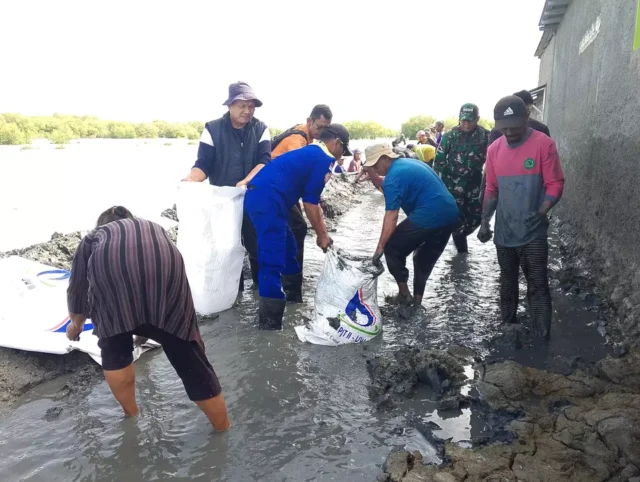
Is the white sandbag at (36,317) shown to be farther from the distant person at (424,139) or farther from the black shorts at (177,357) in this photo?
the distant person at (424,139)

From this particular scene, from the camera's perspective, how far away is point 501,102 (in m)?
3.50

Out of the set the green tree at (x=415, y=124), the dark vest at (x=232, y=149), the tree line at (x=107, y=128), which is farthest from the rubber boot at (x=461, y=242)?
the green tree at (x=415, y=124)

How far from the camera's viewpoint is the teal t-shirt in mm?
4051

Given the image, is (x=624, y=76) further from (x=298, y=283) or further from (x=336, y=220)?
(x=336, y=220)

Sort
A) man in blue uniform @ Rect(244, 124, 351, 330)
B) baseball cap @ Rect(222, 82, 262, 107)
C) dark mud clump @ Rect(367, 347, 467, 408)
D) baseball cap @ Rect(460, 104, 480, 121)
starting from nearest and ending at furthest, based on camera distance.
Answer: dark mud clump @ Rect(367, 347, 467, 408) → man in blue uniform @ Rect(244, 124, 351, 330) → baseball cap @ Rect(222, 82, 262, 107) → baseball cap @ Rect(460, 104, 480, 121)

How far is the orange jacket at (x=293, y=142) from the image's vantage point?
464cm

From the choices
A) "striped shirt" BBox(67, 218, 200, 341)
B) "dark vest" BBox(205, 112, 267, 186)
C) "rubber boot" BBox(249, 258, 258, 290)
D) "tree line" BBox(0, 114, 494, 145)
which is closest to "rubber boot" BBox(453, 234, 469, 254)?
"rubber boot" BBox(249, 258, 258, 290)

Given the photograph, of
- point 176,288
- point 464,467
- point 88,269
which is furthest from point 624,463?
point 88,269

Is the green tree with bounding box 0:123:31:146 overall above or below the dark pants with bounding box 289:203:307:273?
above

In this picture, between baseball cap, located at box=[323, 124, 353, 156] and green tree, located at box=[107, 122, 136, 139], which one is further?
green tree, located at box=[107, 122, 136, 139]

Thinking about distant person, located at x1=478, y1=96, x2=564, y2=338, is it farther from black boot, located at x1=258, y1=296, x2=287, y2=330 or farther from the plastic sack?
black boot, located at x1=258, y1=296, x2=287, y2=330

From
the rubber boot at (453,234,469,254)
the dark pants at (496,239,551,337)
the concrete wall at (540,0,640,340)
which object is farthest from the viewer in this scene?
the rubber boot at (453,234,469,254)

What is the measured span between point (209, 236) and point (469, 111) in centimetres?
329

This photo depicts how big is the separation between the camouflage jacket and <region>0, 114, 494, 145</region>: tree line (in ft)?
48.4
